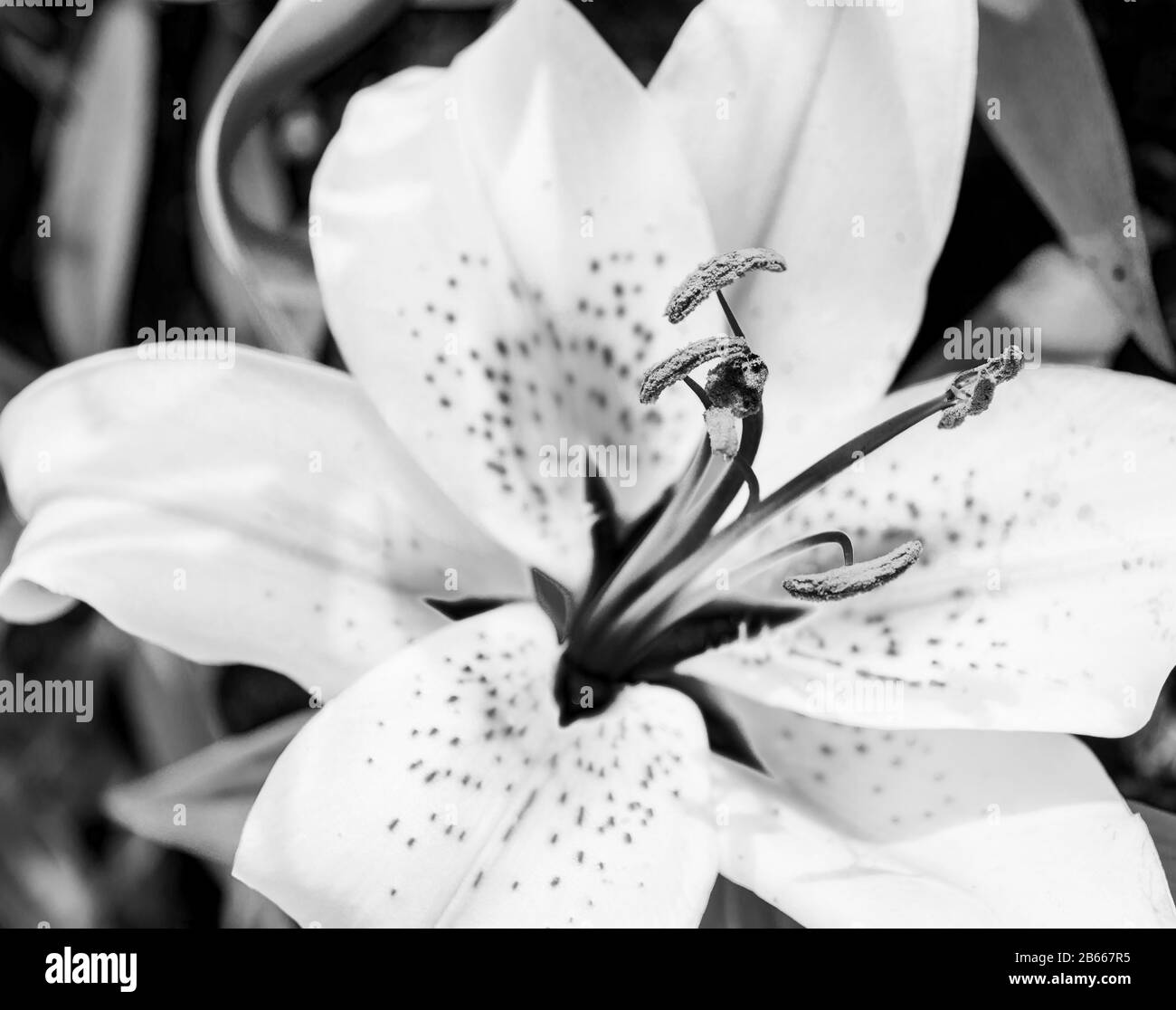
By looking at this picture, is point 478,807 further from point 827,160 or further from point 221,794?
A: point 827,160

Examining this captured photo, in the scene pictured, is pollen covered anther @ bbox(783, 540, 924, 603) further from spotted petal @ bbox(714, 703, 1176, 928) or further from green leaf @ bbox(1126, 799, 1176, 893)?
green leaf @ bbox(1126, 799, 1176, 893)

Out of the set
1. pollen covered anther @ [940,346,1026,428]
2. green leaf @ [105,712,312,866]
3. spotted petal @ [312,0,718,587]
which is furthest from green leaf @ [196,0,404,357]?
pollen covered anther @ [940,346,1026,428]

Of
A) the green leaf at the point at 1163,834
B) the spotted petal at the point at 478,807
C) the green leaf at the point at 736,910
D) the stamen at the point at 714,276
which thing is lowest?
the green leaf at the point at 736,910

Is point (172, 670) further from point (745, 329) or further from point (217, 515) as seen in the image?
point (745, 329)

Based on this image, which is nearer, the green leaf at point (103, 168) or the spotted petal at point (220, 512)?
the spotted petal at point (220, 512)

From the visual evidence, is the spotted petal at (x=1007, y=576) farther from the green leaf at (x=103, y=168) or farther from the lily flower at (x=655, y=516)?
the green leaf at (x=103, y=168)

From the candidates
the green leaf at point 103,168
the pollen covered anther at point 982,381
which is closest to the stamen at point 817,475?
the pollen covered anther at point 982,381
